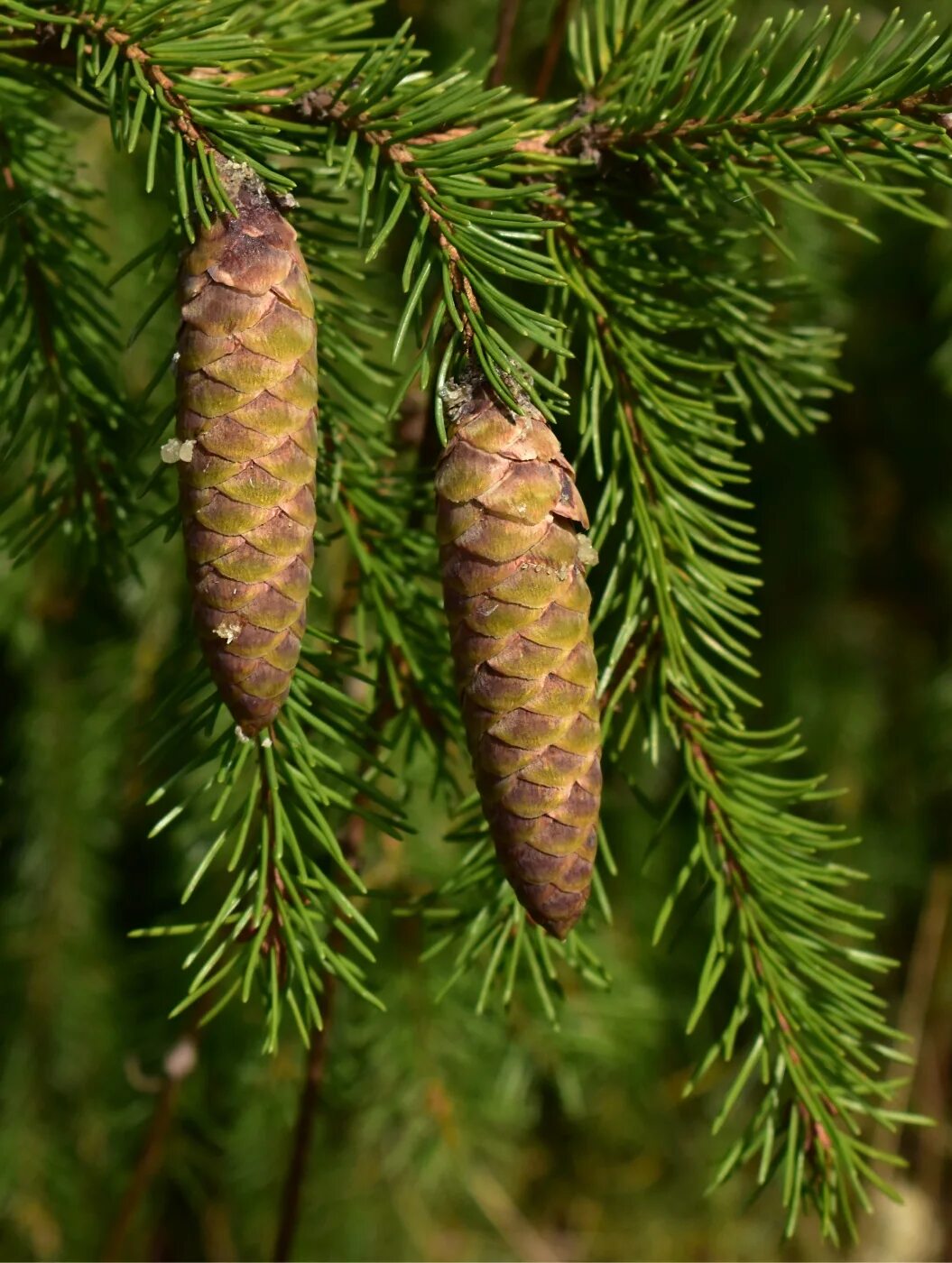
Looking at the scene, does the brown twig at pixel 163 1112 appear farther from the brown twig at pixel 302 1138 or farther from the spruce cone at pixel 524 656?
the spruce cone at pixel 524 656

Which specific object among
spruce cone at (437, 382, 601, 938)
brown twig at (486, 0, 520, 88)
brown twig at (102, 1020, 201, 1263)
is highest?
brown twig at (486, 0, 520, 88)

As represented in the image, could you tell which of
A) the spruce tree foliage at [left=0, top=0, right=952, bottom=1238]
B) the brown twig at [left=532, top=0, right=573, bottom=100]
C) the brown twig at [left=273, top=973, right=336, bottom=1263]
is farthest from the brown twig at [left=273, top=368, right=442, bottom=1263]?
the brown twig at [left=532, top=0, right=573, bottom=100]

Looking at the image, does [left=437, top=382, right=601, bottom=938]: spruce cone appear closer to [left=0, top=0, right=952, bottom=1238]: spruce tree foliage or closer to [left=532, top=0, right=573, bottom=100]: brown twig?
[left=0, top=0, right=952, bottom=1238]: spruce tree foliage

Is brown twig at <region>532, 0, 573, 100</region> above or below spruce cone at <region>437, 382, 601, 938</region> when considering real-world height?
above

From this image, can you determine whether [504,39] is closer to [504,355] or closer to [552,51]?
[552,51]

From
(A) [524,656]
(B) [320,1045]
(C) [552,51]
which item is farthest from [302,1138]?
(C) [552,51]

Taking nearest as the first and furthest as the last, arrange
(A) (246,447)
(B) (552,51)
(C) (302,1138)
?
(A) (246,447)
(B) (552,51)
(C) (302,1138)

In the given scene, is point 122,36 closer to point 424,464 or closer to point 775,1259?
point 424,464
